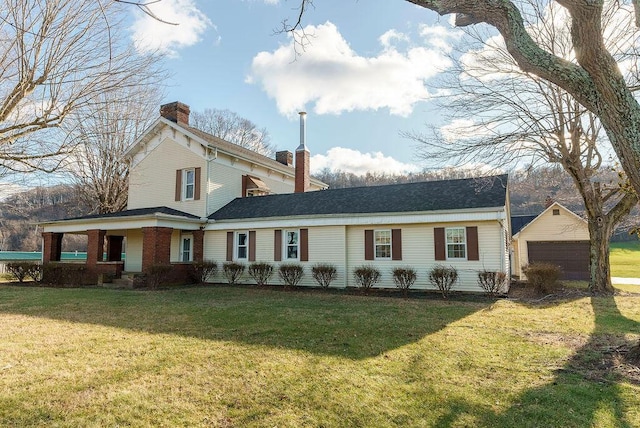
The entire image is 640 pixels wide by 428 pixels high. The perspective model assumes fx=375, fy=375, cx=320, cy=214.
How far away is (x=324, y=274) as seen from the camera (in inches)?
609

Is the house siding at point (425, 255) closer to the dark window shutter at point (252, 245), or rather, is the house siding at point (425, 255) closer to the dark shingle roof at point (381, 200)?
the dark shingle roof at point (381, 200)

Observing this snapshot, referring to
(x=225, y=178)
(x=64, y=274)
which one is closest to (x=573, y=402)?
(x=225, y=178)

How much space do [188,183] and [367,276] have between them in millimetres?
11344

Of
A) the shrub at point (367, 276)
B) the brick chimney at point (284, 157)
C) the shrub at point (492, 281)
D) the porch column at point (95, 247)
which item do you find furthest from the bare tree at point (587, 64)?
the brick chimney at point (284, 157)

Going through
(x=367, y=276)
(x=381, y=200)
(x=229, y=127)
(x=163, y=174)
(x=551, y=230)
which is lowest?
(x=367, y=276)

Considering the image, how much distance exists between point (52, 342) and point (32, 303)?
19.8 ft

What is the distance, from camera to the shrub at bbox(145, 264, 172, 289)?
15.4 meters

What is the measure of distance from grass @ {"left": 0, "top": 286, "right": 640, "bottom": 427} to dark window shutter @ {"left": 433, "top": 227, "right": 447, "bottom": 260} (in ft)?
15.2

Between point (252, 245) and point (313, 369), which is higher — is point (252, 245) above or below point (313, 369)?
above

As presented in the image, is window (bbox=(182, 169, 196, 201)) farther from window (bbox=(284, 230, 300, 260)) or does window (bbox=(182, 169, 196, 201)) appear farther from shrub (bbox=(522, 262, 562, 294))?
shrub (bbox=(522, 262, 562, 294))

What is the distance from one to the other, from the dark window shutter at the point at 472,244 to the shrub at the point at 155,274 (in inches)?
479

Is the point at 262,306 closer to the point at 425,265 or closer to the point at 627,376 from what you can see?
the point at 425,265

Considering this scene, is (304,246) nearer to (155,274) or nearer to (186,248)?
(155,274)

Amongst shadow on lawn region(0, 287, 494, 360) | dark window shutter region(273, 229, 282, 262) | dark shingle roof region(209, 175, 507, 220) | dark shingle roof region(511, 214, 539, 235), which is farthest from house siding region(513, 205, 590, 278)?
dark window shutter region(273, 229, 282, 262)
